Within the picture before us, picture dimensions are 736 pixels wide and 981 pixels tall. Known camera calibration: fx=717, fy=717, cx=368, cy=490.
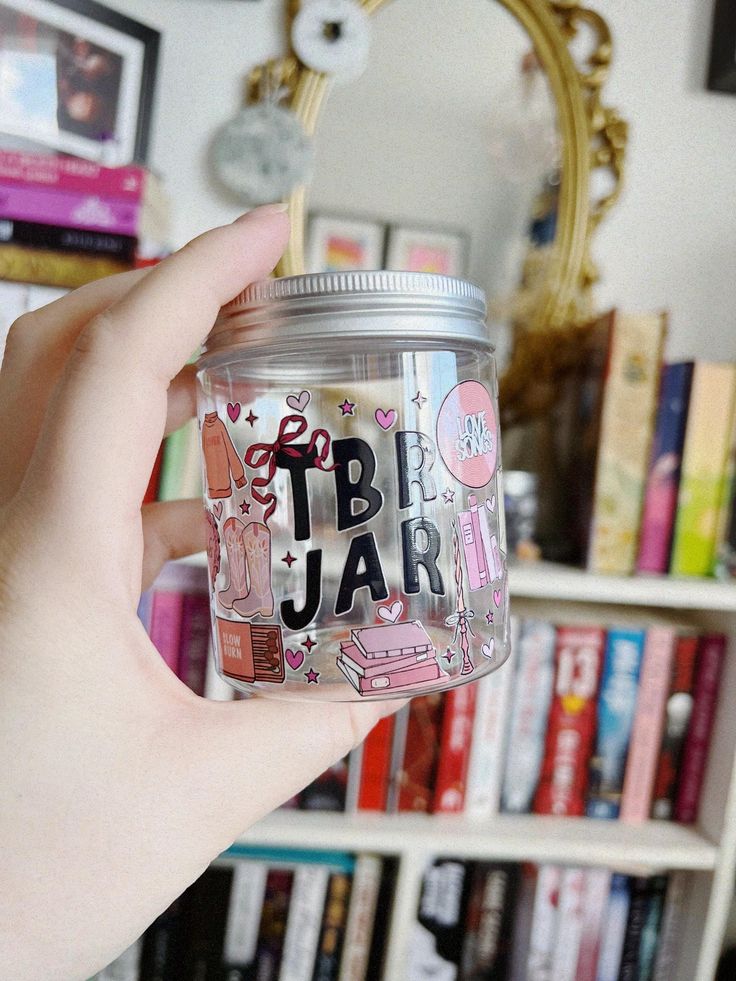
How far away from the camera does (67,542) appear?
1.15 feet

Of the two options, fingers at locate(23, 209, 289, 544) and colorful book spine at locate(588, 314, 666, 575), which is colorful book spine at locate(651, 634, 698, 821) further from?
fingers at locate(23, 209, 289, 544)

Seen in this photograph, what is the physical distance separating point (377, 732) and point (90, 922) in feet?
1.58

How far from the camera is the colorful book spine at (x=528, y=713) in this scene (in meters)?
0.84

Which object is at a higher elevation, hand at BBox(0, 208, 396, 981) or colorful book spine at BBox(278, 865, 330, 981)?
hand at BBox(0, 208, 396, 981)

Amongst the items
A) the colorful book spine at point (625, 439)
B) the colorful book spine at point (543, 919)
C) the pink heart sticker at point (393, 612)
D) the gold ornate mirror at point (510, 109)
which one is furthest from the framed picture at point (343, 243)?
the colorful book spine at point (543, 919)

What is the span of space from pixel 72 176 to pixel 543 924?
1.00 m

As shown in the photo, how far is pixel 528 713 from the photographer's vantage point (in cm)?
85

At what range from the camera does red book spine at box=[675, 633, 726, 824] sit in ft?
2.83

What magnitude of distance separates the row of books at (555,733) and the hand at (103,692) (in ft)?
1.39

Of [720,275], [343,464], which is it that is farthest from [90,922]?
[720,275]

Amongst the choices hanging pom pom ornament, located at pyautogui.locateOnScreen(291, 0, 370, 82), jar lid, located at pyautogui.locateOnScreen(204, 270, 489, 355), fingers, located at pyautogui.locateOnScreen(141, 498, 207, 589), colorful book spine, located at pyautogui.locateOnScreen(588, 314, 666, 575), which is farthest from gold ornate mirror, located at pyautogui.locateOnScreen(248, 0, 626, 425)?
jar lid, located at pyautogui.locateOnScreen(204, 270, 489, 355)

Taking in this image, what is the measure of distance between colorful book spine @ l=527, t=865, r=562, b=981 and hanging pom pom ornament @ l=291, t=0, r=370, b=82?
3.51 ft

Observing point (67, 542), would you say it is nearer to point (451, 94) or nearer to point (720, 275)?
point (451, 94)

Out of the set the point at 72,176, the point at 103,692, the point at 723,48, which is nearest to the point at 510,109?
the point at 723,48
